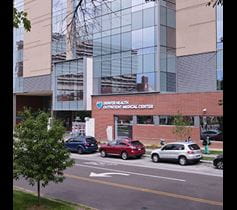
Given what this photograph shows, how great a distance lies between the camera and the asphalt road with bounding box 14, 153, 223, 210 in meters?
12.4

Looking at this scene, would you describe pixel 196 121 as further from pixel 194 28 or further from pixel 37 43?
pixel 37 43

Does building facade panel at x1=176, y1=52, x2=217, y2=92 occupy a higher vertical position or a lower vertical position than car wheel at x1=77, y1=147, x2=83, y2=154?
higher

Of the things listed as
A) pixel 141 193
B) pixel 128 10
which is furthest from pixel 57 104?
pixel 141 193

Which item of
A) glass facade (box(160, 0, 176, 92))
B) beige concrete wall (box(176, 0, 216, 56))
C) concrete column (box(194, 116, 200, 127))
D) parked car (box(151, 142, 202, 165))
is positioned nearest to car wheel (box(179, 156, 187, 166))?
parked car (box(151, 142, 202, 165))

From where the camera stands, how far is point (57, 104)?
152 ft

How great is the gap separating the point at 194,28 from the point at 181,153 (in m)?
14.8

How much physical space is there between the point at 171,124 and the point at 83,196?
809 inches

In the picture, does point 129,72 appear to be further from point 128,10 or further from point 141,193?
point 141,193

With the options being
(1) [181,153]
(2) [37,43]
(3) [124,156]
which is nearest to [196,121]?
(3) [124,156]

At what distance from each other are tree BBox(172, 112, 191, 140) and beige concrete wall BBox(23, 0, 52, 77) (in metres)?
23.9

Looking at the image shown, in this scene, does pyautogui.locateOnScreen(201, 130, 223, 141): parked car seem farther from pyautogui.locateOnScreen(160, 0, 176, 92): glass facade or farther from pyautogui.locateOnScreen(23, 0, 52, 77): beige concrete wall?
pyautogui.locateOnScreen(23, 0, 52, 77): beige concrete wall

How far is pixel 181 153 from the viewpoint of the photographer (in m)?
23.9

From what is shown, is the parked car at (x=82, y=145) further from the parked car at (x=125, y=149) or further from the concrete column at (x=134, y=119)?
the concrete column at (x=134, y=119)

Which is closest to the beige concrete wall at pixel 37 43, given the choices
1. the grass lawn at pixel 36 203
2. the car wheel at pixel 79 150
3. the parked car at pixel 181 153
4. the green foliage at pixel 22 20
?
the car wheel at pixel 79 150
